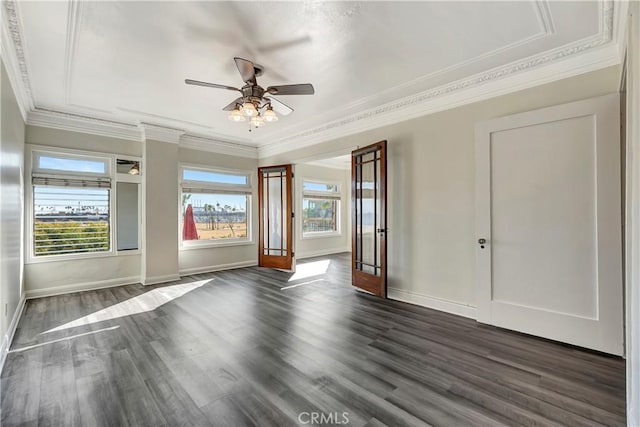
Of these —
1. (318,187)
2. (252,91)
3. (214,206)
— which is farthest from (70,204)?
(318,187)

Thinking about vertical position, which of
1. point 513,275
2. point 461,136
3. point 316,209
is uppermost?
point 461,136

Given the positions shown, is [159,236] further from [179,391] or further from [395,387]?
[395,387]

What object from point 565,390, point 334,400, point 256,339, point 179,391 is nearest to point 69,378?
point 179,391

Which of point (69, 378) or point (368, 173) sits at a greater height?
point (368, 173)

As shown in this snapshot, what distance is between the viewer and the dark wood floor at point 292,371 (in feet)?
6.15

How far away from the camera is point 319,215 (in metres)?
8.83

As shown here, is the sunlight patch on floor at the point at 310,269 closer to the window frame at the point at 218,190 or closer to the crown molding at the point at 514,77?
the window frame at the point at 218,190

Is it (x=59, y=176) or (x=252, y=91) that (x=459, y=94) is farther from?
(x=59, y=176)

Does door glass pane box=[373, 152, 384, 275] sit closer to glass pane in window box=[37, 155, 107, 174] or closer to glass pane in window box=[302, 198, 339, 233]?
glass pane in window box=[302, 198, 339, 233]

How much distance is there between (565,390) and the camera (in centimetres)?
211

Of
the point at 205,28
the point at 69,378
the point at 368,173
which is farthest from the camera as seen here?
the point at 368,173

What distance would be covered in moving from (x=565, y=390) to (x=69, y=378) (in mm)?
3817

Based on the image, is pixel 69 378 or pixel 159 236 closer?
pixel 69 378

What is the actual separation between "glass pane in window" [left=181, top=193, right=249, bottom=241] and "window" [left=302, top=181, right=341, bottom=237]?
2.04m
